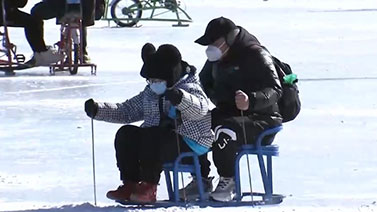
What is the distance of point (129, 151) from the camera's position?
18.7ft

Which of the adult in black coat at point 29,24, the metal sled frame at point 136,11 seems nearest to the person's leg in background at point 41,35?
the adult in black coat at point 29,24

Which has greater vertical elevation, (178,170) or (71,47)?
(178,170)

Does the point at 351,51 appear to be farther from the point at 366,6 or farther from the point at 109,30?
the point at 366,6

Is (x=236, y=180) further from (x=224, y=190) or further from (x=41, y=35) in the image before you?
(x=41, y=35)

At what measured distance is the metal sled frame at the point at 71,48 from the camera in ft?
41.0

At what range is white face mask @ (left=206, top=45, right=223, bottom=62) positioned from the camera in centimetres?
594

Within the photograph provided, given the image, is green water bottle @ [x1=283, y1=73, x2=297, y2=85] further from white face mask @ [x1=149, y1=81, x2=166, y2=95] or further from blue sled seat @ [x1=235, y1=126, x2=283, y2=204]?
white face mask @ [x1=149, y1=81, x2=166, y2=95]

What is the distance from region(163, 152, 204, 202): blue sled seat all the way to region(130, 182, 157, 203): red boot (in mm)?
120

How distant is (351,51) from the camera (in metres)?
15.2

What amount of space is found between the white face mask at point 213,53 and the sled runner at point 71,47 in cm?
659

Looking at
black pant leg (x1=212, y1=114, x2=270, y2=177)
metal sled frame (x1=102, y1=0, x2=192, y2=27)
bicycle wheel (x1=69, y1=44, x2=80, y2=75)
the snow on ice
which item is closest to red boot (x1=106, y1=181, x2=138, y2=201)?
the snow on ice

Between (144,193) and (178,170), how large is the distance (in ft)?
0.70

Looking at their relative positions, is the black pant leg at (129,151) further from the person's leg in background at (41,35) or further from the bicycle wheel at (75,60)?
the bicycle wheel at (75,60)

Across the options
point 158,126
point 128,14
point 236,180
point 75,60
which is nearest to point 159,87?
point 158,126
